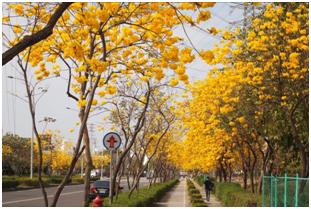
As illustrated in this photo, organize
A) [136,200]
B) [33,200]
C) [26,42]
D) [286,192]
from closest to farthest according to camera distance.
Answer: [26,42] < [286,192] < [136,200] < [33,200]

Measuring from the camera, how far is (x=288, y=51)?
439 inches

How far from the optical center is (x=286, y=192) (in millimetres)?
12344

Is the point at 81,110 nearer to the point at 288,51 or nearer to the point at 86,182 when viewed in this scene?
the point at 86,182

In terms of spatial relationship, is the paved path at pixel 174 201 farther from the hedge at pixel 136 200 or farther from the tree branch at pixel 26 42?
the tree branch at pixel 26 42

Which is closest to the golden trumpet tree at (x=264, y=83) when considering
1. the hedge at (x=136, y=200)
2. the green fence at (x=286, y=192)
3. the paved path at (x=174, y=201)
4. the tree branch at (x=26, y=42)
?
the green fence at (x=286, y=192)

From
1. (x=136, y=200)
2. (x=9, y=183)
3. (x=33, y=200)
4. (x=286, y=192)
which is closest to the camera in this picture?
(x=286, y=192)

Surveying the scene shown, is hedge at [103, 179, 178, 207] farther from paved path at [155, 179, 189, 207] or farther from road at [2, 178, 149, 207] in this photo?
road at [2, 178, 149, 207]

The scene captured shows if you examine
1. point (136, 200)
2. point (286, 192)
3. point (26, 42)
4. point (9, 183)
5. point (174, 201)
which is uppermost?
point (26, 42)

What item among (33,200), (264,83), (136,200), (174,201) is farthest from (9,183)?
(264,83)

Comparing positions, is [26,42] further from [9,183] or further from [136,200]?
[9,183]

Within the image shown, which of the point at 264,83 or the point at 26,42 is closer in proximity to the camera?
the point at 26,42

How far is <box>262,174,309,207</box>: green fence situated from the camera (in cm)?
1122

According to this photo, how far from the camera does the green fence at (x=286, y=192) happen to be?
36.8ft

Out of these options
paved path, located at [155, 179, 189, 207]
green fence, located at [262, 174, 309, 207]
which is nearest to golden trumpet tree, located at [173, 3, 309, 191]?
green fence, located at [262, 174, 309, 207]
